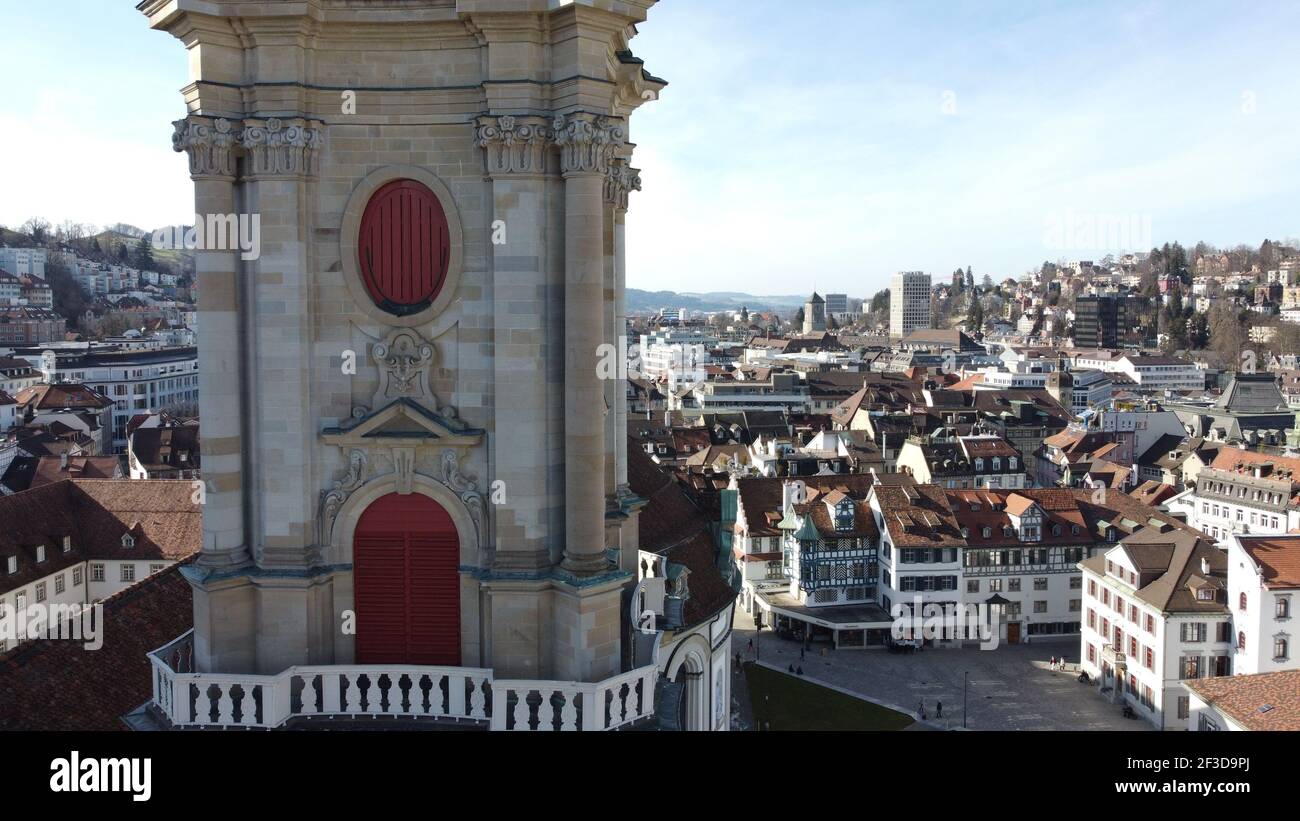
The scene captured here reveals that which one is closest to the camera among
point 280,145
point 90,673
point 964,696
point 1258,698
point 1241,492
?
point 280,145

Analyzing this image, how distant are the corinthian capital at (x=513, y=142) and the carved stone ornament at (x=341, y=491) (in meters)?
4.68

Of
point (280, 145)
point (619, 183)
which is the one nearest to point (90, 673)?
point (280, 145)

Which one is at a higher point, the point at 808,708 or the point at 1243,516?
the point at 1243,516

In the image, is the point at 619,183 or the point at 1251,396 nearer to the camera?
the point at 619,183

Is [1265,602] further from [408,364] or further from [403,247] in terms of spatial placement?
[403,247]

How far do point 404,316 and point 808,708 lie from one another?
43765 millimetres

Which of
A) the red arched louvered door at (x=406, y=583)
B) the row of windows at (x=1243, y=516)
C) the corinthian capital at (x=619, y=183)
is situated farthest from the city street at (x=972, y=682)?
the red arched louvered door at (x=406, y=583)

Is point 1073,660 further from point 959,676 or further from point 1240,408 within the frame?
point 1240,408

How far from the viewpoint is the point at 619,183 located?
18.2 m

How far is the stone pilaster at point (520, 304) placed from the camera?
1516cm

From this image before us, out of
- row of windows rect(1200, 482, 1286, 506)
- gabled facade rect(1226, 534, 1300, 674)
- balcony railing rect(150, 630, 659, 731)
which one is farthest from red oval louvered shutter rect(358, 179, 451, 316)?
row of windows rect(1200, 482, 1286, 506)
